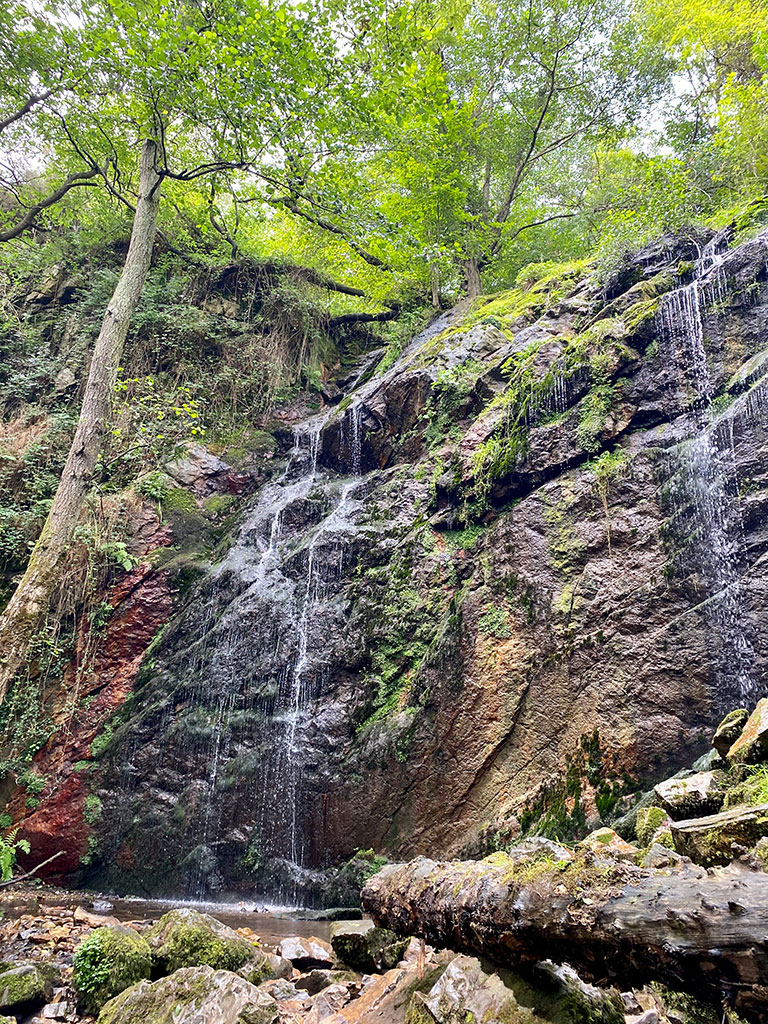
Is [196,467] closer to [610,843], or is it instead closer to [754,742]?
[610,843]

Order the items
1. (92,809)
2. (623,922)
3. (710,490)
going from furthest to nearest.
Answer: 1. (92,809)
2. (710,490)
3. (623,922)

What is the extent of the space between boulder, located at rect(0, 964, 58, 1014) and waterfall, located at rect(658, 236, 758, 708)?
245 inches

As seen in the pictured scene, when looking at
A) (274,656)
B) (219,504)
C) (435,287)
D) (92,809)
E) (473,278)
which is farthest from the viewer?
(435,287)

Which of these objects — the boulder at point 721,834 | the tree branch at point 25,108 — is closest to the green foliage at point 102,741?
the boulder at point 721,834

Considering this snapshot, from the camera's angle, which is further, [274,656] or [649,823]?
[274,656]

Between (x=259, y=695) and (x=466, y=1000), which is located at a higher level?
(x=259, y=695)

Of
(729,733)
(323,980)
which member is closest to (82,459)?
(323,980)

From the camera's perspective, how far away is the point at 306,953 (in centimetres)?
473

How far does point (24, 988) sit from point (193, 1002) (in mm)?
1454

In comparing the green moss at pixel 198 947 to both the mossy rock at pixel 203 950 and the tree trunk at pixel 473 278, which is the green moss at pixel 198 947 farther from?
the tree trunk at pixel 473 278

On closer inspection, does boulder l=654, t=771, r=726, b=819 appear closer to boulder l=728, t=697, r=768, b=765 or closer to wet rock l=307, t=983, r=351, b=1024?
boulder l=728, t=697, r=768, b=765

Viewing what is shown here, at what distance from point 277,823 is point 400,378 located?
8306 millimetres

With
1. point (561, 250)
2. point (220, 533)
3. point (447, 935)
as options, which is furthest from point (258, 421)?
point (447, 935)

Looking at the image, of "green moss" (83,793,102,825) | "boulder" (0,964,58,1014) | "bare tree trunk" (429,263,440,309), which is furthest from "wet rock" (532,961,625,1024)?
"bare tree trunk" (429,263,440,309)
